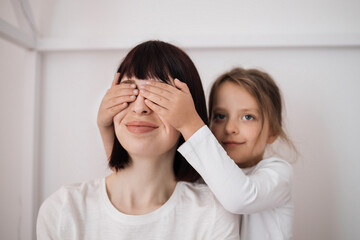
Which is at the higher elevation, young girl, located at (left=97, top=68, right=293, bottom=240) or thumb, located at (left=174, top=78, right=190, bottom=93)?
thumb, located at (left=174, top=78, right=190, bottom=93)

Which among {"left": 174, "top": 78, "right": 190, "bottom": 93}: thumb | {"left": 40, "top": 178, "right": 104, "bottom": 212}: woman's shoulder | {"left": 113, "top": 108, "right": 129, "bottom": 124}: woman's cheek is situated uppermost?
{"left": 174, "top": 78, "right": 190, "bottom": 93}: thumb

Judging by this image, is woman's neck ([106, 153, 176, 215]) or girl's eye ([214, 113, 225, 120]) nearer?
woman's neck ([106, 153, 176, 215])

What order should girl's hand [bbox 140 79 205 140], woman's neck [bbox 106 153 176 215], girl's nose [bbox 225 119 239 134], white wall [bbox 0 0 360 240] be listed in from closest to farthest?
girl's hand [bbox 140 79 205 140], woman's neck [bbox 106 153 176 215], girl's nose [bbox 225 119 239 134], white wall [bbox 0 0 360 240]

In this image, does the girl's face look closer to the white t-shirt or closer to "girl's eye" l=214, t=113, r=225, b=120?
"girl's eye" l=214, t=113, r=225, b=120

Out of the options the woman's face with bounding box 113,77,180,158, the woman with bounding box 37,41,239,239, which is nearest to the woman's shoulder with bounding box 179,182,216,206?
the woman with bounding box 37,41,239,239

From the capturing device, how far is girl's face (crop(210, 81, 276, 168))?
96 cm

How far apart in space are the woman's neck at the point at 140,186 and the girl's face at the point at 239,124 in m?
0.24

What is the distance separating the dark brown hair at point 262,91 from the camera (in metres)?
0.98

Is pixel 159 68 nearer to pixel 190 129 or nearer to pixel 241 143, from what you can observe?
pixel 190 129

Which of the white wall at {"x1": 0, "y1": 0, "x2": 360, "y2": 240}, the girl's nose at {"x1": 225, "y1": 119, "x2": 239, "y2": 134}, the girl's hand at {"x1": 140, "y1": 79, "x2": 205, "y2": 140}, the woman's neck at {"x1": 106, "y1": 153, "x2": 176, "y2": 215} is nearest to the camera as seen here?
the girl's hand at {"x1": 140, "y1": 79, "x2": 205, "y2": 140}

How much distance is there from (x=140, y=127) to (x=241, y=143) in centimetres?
39

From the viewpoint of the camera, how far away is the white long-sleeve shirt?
0.72 m

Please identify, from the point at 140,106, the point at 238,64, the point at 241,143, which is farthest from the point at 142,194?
the point at 238,64

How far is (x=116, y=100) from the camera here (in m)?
0.75
